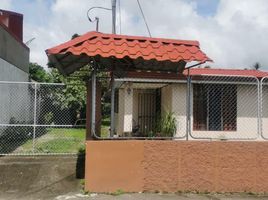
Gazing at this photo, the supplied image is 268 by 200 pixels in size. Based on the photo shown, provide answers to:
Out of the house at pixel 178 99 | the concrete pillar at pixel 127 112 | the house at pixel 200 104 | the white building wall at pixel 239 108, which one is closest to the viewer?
the house at pixel 178 99

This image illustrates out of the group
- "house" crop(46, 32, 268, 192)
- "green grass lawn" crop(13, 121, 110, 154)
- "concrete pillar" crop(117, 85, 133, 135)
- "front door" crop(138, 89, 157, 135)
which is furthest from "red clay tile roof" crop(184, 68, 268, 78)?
"house" crop(46, 32, 268, 192)

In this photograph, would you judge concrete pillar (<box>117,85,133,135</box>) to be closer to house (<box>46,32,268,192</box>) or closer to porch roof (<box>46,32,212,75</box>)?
house (<box>46,32,268,192</box>)

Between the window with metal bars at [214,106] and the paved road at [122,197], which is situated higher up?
the window with metal bars at [214,106]

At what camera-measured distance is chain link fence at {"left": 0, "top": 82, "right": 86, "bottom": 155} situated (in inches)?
575

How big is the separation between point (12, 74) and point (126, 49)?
1284cm

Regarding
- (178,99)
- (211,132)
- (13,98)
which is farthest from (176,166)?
(13,98)

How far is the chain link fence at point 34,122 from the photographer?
14599 millimetres

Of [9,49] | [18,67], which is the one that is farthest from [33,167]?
[18,67]

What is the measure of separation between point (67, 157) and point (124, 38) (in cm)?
506

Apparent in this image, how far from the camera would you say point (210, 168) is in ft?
31.4

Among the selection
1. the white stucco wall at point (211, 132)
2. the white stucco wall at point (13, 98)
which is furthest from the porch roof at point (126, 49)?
the white stucco wall at point (13, 98)

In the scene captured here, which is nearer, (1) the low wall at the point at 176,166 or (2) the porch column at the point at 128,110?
(1) the low wall at the point at 176,166

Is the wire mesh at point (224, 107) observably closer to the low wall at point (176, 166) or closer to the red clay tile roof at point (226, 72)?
the red clay tile roof at point (226, 72)

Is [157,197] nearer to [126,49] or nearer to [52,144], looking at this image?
[126,49]
